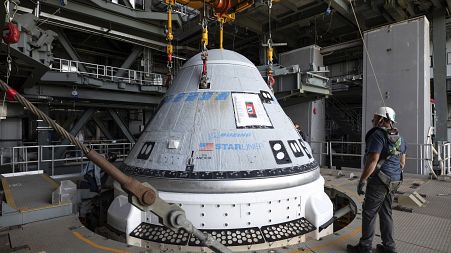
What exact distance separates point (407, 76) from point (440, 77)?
301 cm

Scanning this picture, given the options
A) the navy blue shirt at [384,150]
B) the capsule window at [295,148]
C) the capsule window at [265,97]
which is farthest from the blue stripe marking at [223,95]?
the navy blue shirt at [384,150]

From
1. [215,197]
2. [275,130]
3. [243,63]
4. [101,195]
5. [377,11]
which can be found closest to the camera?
[215,197]

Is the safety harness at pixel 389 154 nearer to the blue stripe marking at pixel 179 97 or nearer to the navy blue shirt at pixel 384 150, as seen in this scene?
the navy blue shirt at pixel 384 150

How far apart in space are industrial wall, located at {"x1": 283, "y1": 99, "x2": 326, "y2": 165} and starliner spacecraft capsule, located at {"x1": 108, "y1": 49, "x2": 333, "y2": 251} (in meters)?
9.63

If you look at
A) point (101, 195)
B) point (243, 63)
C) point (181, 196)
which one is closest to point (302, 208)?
point (181, 196)

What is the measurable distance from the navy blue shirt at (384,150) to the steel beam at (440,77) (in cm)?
1183

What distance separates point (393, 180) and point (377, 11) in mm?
13992

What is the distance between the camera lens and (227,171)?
12.3 ft

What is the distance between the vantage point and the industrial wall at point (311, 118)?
1403cm

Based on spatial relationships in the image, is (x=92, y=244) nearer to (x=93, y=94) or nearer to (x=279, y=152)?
(x=279, y=152)

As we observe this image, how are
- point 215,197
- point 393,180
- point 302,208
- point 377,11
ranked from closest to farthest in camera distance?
point 393,180
point 215,197
point 302,208
point 377,11

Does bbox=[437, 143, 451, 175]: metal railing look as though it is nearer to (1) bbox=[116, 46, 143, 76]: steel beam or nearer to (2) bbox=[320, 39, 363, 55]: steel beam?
(2) bbox=[320, 39, 363, 55]: steel beam

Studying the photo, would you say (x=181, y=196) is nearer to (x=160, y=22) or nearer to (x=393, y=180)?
(x=393, y=180)

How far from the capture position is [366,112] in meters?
11.8
